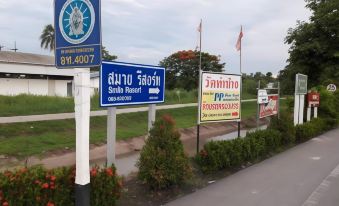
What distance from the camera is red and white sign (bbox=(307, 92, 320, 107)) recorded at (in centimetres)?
1725

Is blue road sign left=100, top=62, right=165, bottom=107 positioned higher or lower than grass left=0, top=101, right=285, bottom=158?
higher

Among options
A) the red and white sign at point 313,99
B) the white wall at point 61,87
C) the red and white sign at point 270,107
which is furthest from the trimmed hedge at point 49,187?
the white wall at point 61,87

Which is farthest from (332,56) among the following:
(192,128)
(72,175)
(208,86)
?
(72,175)

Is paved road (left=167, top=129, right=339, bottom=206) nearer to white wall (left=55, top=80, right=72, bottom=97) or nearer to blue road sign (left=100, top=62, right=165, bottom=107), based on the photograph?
blue road sign (left=100, top=62, right=165, bottom=107)

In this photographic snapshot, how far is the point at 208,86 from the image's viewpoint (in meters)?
9.11

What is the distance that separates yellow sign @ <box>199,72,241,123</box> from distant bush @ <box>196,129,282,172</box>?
0.77 metres

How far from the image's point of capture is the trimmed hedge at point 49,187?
173 inches

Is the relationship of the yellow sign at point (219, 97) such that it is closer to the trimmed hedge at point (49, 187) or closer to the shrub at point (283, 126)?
the shrub at point (283, 126)

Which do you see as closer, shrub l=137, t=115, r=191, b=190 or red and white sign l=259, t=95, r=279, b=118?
shrub l=137, t=115, r=191, b=190

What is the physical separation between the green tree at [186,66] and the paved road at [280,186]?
143 ft

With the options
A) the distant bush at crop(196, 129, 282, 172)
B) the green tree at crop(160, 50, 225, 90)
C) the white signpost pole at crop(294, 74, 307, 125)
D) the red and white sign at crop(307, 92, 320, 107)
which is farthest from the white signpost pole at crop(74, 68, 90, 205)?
the green tree at crop(160, 50, 225, 90)

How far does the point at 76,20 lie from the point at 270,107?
931 cm

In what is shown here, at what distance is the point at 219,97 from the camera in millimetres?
9570

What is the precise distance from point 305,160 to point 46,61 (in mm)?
35006
